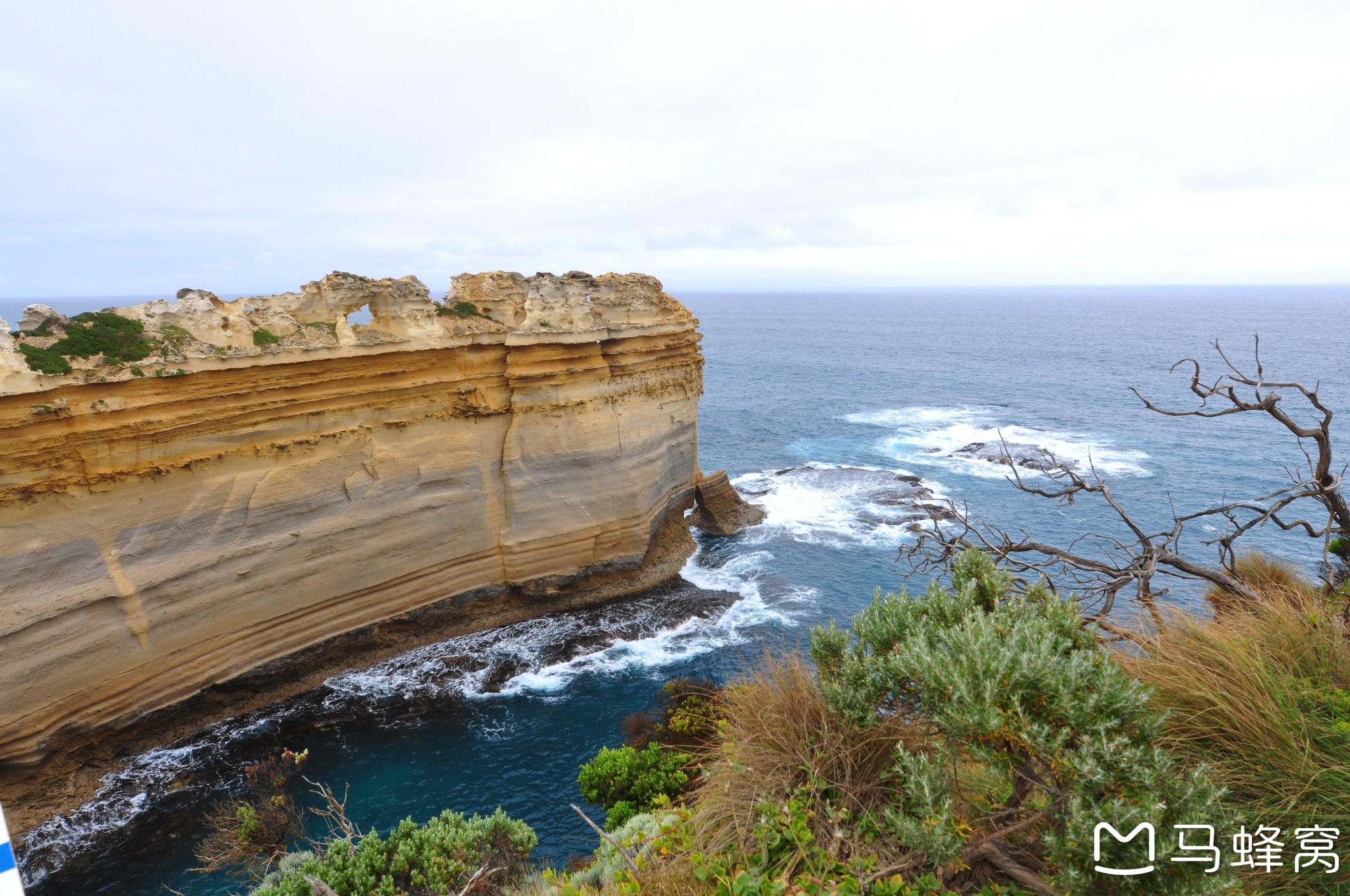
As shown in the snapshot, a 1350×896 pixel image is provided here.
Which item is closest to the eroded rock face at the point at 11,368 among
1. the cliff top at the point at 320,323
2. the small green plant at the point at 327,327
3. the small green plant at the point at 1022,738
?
the cliff top at the point at 320,323

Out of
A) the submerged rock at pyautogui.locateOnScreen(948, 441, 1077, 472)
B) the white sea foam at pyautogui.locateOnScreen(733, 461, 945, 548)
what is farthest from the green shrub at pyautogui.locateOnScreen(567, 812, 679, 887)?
the submerged rock at pyautogui.locateOnScreen(948, 441, 1077, 472)

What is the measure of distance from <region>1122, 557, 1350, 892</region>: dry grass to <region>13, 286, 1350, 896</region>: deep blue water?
5.40 metres

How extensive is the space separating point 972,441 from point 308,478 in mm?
34451

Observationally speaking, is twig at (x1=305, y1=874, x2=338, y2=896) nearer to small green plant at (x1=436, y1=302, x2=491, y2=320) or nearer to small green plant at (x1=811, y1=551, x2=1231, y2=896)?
small green plant at (x1=811, y1=551, x2=1231, y2=896)

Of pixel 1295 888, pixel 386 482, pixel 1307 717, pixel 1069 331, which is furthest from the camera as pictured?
pixel 1069 331

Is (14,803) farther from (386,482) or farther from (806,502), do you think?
(806,502)

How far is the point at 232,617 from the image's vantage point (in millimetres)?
16172

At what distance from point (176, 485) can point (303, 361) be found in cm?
379

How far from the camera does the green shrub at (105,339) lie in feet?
44.1

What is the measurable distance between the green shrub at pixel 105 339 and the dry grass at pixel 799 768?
14.9m

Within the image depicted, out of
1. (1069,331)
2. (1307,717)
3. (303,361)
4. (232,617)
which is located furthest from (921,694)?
(1069,331)

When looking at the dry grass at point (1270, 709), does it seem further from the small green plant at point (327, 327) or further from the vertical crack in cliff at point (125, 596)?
the vertical crack in cliff at point (125, 596)

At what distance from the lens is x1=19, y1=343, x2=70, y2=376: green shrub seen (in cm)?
1280

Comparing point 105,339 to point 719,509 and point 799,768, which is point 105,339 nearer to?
point 799,768
